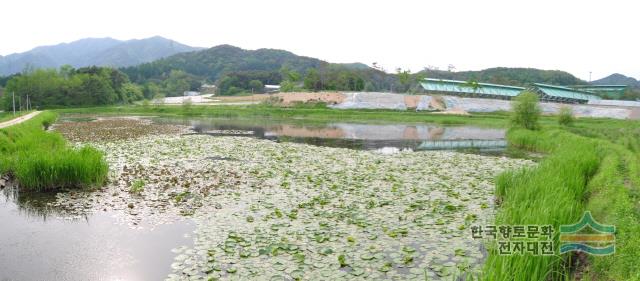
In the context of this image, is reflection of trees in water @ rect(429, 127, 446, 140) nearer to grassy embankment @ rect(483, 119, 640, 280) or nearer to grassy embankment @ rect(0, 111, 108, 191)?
grassy embankment @ rect(483, 119, 640, 280)

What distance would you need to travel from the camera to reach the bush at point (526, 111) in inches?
1164

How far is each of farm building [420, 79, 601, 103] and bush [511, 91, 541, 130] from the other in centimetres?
4610

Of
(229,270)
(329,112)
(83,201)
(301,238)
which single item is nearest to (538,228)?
(301,238)

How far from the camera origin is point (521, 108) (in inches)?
1183

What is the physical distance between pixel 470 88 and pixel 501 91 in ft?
19.3

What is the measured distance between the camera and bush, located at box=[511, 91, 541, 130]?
29562 mm

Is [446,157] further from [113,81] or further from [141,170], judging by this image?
[113,81]

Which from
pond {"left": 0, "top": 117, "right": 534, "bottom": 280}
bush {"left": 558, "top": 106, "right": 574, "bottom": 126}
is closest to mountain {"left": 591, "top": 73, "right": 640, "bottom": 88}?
bush {"left": 558, "top": 106, "right": 574, "bottom": 126}

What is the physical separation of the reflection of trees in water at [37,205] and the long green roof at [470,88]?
7670cm

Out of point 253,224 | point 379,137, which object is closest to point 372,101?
point 379,137

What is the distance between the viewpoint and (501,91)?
3184 inches

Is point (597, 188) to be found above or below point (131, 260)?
above

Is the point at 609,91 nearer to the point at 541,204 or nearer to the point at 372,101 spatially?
the point at 372,101

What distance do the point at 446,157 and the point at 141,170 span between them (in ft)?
43.2
